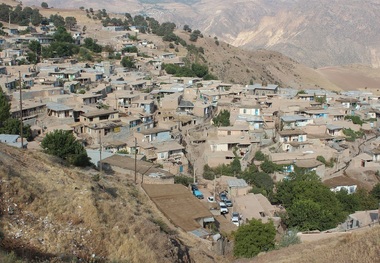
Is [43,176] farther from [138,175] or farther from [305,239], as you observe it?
[305,239]

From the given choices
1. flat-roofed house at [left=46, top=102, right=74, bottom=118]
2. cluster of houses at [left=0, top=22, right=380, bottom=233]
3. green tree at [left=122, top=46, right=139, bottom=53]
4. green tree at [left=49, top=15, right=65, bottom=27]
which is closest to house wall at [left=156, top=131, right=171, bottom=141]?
cluster of houses at [left=0, top=22, right=380, bottom=233]

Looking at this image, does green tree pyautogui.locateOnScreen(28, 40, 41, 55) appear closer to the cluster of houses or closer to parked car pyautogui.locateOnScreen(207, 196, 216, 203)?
the cluster of houses

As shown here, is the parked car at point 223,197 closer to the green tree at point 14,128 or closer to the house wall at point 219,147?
the house wall at point 219,147

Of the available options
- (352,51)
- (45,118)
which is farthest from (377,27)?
(45,118)

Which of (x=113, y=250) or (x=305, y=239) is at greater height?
(x=113, y=250)

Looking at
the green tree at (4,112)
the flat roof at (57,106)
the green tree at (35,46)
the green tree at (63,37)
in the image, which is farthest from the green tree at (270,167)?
the green tree at (63,37)
